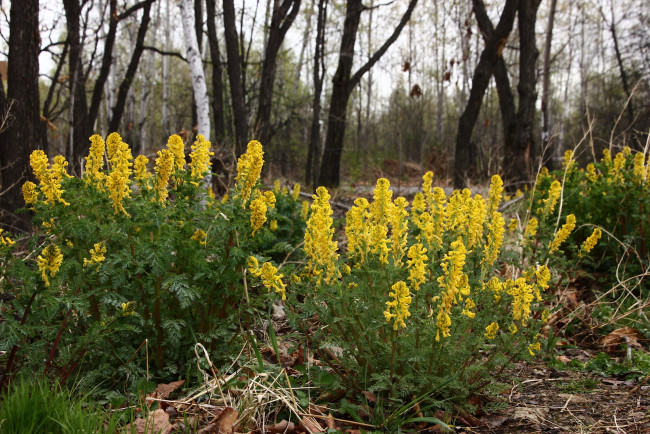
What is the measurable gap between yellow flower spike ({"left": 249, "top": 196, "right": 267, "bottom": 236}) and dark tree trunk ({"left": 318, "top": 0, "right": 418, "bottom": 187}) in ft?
27.2

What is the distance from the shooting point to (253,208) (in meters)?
2.31

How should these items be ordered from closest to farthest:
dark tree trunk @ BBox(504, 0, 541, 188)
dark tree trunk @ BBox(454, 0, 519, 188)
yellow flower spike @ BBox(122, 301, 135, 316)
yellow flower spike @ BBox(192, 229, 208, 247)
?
yellow flower spike @ BBox(122, 301, 135, 316), yellow flower spike @ BBox(192, 229, 208, 247), dark tree trunk @ BBox(454, 0, 519, 188), dark tree trunk @ BBox(504, 0, 541, 188)

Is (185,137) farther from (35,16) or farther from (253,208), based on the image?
(253,208)

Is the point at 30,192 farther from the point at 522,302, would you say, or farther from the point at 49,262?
the point at 522,302

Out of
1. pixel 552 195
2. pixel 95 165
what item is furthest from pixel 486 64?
pixel 95 165

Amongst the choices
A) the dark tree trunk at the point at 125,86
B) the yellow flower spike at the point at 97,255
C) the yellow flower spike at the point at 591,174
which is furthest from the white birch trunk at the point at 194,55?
the yellow flower spike at the point at 97,255

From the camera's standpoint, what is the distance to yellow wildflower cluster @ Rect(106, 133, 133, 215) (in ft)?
7.38

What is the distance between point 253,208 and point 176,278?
48 centimetres

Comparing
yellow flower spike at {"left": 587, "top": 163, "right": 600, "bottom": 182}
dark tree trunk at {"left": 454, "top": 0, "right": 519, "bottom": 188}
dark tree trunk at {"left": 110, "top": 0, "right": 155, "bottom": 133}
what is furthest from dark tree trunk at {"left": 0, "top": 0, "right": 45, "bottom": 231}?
dark tree trunk at {"left": 454, "top": 0, "right": 519, "bottom": 188}

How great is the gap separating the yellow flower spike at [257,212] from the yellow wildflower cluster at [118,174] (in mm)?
615

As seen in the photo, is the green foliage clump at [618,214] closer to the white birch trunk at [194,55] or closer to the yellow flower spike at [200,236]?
the yellow flower spike at [200,236]

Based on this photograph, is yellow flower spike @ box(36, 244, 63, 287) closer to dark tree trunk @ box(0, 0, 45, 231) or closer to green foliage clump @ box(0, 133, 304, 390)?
green foliage clump @ box(0, 133, 304, 390)

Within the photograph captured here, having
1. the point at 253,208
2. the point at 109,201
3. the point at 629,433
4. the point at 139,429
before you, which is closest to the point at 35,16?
the point at 109,201

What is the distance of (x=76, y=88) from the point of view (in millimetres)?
10945
